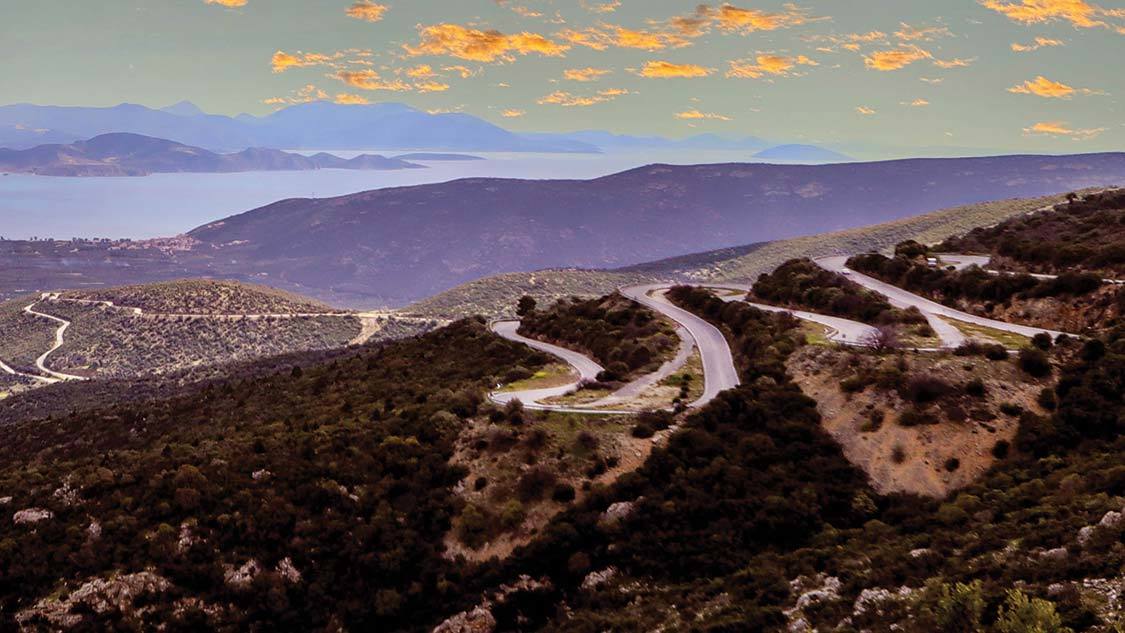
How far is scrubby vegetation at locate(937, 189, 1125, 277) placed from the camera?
51188mm

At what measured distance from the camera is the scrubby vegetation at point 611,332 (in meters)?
48.9

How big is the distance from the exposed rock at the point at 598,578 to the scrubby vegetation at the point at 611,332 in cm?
1875

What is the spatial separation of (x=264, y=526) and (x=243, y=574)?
2558mm

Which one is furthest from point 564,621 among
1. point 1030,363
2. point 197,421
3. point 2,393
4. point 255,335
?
point 255,335

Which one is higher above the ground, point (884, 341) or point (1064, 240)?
point (1064, 240)

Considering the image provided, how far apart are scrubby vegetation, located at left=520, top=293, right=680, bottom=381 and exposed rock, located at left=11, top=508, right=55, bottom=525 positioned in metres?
28.3

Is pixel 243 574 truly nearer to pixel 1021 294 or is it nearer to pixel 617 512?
pixel 617 512

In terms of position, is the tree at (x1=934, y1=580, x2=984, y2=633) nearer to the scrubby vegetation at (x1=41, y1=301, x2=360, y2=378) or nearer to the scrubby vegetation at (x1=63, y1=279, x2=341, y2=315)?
the scrubby vegetation at (x1=41, y1=301, x2=360, y2=378)

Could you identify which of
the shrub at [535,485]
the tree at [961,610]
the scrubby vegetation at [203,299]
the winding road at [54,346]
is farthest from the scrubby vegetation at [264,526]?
the scrubby vegetation at [203,299]

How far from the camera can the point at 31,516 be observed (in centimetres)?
3056

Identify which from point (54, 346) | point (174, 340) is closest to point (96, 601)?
point (174, 340)

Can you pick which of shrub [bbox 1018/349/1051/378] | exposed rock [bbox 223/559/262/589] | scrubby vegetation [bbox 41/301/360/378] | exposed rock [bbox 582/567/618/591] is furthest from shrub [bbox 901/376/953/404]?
scrubby vegetation [bbox 41/301/360/378]

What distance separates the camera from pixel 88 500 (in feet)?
105

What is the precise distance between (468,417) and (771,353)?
58.3ft
